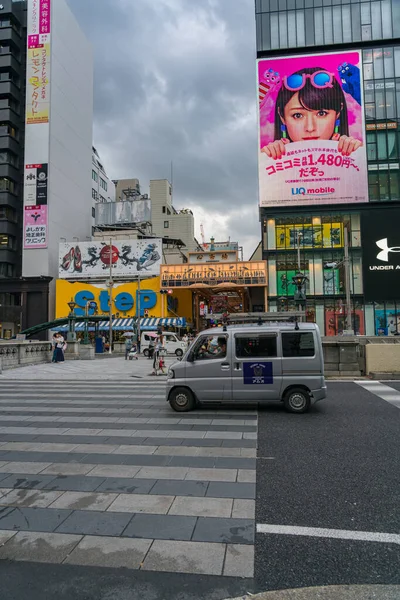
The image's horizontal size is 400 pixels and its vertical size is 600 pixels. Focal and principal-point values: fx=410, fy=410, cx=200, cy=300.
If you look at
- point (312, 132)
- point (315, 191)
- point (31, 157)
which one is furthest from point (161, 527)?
point (31, 157)

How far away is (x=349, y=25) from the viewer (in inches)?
1983

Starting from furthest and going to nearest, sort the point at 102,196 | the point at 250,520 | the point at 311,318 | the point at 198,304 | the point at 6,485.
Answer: the point at 102,196, the point at 198,304, the point at 311,318, the point at 6,485, the point at 250,520

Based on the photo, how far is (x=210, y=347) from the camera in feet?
31.3

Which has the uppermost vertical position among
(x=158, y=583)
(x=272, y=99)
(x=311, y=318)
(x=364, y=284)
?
(x=272, y=99)

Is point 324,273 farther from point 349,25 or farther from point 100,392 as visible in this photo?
point 100,392

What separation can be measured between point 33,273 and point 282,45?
42889 millimetres

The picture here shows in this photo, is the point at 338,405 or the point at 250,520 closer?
the point at 250,520

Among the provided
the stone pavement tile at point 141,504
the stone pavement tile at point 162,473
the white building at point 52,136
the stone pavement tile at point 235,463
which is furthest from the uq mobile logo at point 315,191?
the stone pavement tile at point 141,504

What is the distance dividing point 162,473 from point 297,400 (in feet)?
15.2

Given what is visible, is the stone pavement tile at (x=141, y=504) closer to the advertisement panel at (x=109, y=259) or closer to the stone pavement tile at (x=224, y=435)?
the stone pavement tile at (x=224, y=435)

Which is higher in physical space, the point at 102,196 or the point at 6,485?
the point at 102,196

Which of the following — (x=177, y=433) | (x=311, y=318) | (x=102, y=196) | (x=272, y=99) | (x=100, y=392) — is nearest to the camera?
(x=177, y=433)

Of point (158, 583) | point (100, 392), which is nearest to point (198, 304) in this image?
point (100, 392)

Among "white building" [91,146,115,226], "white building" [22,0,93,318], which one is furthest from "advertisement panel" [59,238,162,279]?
"white building" [91,146,115,226]
